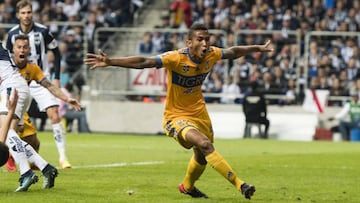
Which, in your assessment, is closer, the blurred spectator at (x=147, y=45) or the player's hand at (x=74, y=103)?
the player's hand at (x=74, y=103)

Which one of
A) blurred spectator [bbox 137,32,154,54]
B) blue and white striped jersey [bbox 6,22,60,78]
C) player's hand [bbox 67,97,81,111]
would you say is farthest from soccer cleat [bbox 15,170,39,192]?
blurred spectator [bbox 137,32,154,54]

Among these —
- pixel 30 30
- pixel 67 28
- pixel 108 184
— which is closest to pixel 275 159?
pixel 30 30

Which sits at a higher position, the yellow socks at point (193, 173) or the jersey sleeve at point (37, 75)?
the jersey sleeve at point (37, 75)

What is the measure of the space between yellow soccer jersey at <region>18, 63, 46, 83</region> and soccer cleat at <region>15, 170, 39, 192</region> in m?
2.82

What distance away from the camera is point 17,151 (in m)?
13.7

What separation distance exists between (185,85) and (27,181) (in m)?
2.39

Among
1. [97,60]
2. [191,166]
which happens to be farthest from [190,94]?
[97,60]

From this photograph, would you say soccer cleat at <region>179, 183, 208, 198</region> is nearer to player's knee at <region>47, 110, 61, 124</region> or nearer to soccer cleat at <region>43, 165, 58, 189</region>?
soccer cleat at <region>43, 165, 58, 189</region>

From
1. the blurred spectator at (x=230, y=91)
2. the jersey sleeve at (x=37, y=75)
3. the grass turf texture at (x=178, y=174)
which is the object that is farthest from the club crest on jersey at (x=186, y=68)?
the blurred spectator at (x=230, y=91)

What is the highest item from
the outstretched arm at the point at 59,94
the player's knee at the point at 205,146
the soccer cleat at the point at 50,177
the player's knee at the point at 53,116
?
the outstretched arm at the point at 59,94

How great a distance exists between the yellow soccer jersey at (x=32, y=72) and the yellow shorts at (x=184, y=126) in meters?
3.07

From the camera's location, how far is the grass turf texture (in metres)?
13.5

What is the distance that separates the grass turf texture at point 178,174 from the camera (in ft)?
44.3

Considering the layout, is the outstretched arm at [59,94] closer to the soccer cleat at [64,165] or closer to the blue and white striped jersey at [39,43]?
the soccer cleat at [64,165]
